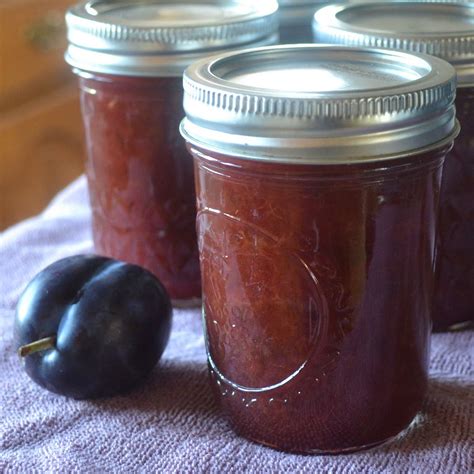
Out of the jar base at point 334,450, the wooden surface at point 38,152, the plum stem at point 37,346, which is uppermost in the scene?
the plum stem at point 37,346

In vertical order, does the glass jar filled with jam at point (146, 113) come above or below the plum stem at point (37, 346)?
above

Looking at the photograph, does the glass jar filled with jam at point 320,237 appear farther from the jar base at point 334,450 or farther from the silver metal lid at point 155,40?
the silver metal lid at point 155,40

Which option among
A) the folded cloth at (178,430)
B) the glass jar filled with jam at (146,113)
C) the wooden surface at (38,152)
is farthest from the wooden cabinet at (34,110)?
the folded cloth at (178,430)

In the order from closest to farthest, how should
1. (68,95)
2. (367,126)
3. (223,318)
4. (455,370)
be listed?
(367,126) < (223,318) < (455,370) < (68,95)

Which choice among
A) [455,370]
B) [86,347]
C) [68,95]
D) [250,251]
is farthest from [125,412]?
[68,95]

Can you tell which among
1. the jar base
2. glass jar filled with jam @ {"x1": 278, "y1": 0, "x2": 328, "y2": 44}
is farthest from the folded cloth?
glass jar filled with jam @ {"x1": 278, "y1": 0, "x2": 328, "y2": 44}

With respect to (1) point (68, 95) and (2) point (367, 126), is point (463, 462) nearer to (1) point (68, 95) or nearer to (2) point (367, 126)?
(2) point (367, 126)

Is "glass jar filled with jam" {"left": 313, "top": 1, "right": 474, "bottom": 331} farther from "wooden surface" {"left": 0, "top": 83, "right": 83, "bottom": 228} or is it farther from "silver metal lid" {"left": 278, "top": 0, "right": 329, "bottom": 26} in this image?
"wooden surface" {"left": 0, "top": 83, "right": 83, "bottom": 228}
